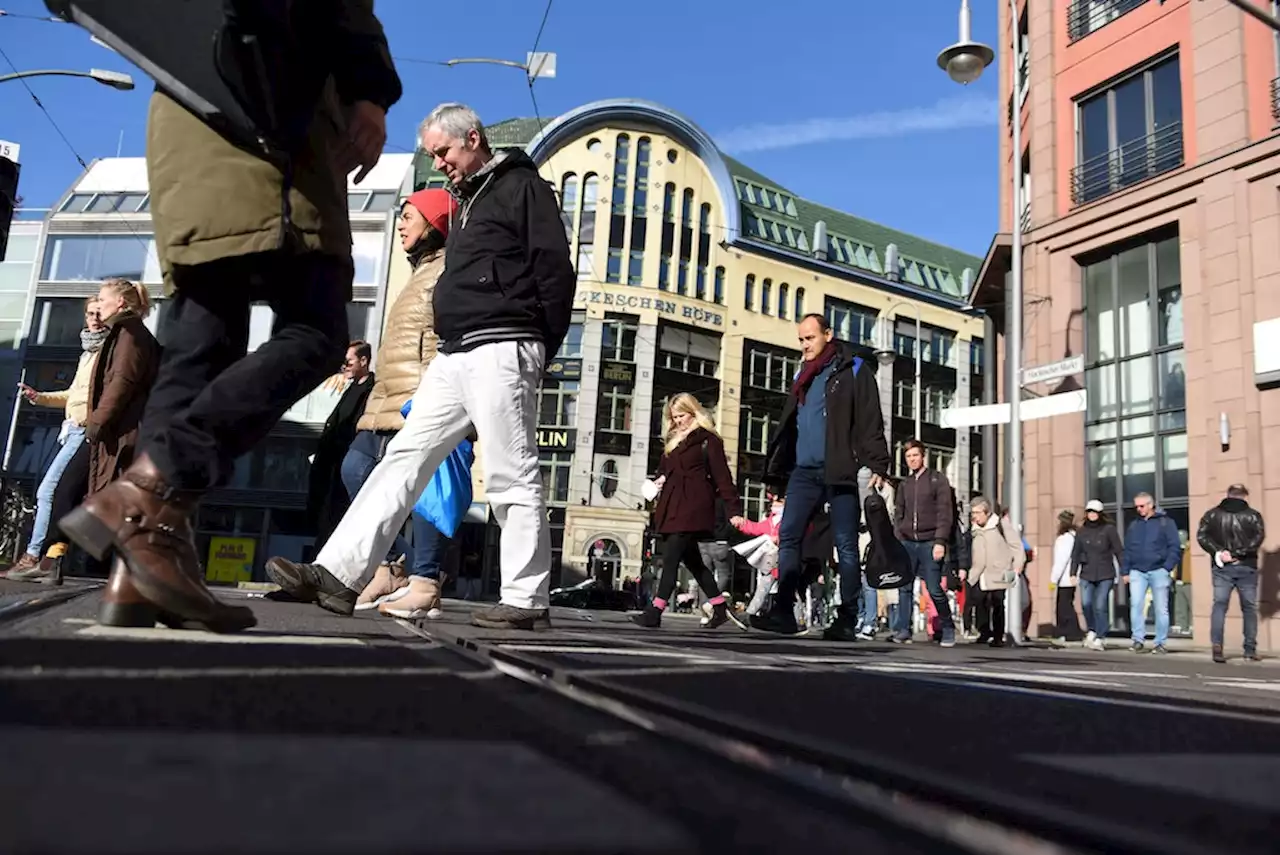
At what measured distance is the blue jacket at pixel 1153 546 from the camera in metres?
10.6

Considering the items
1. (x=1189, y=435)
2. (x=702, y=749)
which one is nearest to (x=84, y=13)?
(x=702, y=749)

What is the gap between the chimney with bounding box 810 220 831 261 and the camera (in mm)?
43688

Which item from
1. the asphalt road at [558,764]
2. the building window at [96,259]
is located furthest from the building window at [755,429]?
the asphalt road at [558,764]

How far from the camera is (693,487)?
666 cm

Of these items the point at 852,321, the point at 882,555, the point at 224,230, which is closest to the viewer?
the point at 224,230

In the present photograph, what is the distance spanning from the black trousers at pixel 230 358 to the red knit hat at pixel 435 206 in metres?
2.56

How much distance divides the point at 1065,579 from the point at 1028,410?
250 cm

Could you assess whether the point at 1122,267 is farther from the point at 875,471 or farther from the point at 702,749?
the point at 702,749

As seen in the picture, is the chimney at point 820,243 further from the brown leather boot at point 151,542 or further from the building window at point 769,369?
the brown leather boot at point 151,542

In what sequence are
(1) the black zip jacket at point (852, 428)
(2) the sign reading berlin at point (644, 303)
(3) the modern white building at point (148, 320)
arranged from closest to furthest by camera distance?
(1) the black zip jacket at point (852, 428) < (3) the modern white building at point (148, 320) < (2) the sign reading berlin at point (644, 303)

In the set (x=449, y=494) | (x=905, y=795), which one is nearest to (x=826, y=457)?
(x=449, y=494)

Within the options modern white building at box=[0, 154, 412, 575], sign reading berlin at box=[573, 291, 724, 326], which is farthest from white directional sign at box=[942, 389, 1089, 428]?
modern white building at box=[0, 154, 412, 575]

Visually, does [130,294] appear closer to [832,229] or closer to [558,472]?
[558,472]

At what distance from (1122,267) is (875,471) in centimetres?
1220
